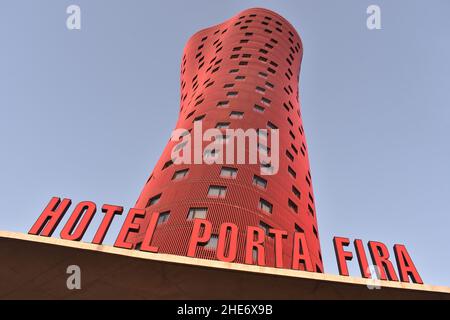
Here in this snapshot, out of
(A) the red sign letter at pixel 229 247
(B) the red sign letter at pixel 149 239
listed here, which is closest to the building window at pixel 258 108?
(A) the red sign letter at pixel 229 247

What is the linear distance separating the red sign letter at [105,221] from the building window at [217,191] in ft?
25.4

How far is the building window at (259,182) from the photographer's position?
29591 mm

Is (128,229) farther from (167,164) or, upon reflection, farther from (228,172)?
(167,164)

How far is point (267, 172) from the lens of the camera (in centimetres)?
3112

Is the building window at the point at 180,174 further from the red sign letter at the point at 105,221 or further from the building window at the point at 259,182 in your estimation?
the red sign letter at the point at 105,221

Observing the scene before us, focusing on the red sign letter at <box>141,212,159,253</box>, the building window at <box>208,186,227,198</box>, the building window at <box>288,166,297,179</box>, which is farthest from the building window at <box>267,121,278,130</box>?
the red sign letter at <box>141,212,159,253</box>

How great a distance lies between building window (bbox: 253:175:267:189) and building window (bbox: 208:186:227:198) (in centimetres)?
296

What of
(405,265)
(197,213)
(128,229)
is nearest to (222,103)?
(197,213)

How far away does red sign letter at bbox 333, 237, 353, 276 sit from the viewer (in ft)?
61.1

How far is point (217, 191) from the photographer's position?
27453 mm

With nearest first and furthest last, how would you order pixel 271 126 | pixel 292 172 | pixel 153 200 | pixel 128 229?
pixel 128 229 < pixel 153 200 < pixel 292 172 < pixel 271 126

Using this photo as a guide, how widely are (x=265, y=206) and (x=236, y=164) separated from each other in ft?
13.5

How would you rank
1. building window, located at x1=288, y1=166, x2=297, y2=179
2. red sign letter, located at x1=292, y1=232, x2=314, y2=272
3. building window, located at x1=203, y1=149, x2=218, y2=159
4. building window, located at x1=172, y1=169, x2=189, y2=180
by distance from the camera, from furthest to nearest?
building window, located at x1=288, y1=166, x2=297, y2=179, building window, located at x1=203, y1=149, x2=218, y2=159, building window, located at x1=172, y1=169, x2=189, y2=180, red sign letter, located at x1=292, y1=232, x2=314, y2=272

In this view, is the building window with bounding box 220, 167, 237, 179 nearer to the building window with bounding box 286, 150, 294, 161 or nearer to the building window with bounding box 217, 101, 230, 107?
the building window with bounding box 286, 150, 294, 161
